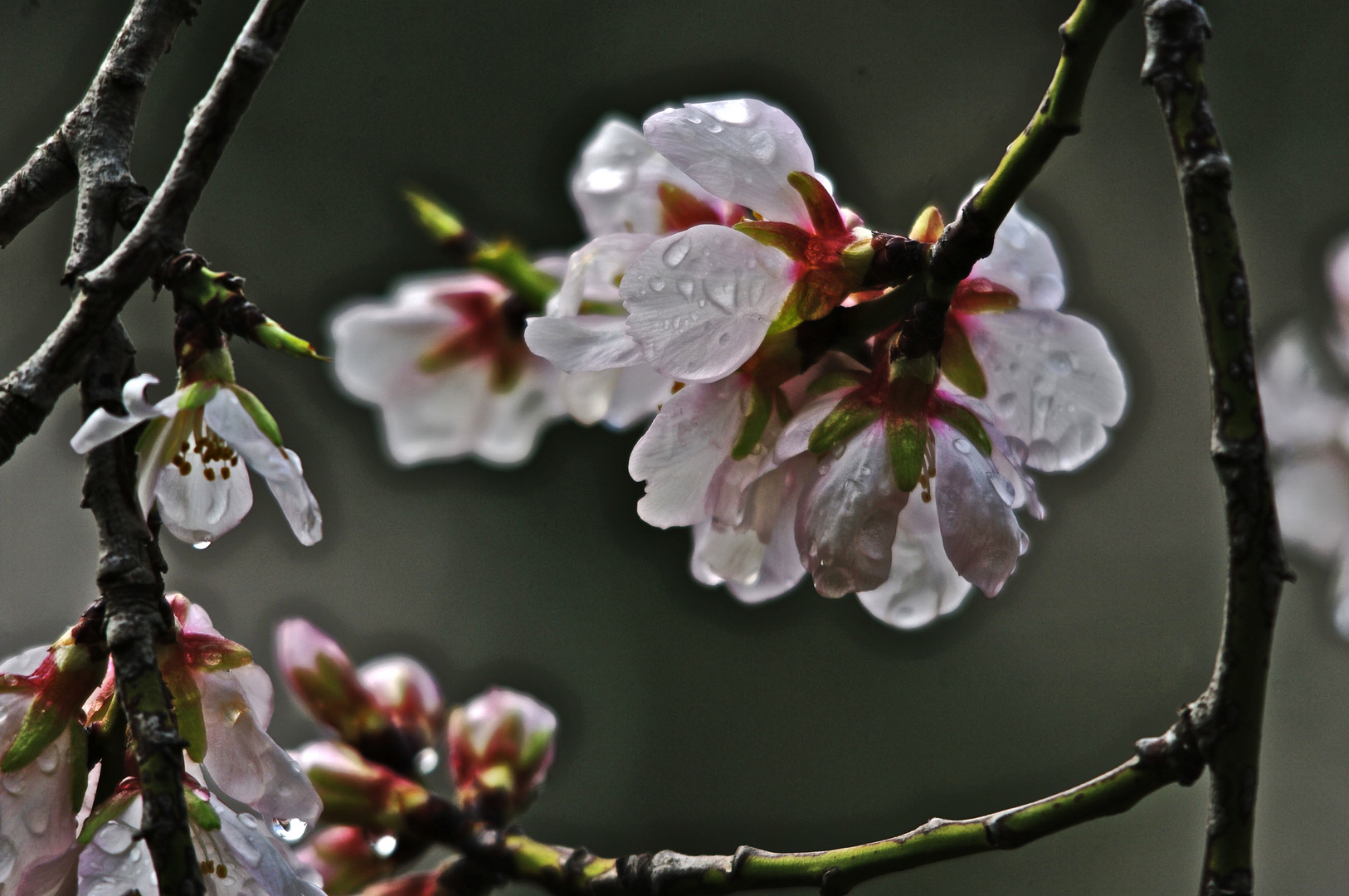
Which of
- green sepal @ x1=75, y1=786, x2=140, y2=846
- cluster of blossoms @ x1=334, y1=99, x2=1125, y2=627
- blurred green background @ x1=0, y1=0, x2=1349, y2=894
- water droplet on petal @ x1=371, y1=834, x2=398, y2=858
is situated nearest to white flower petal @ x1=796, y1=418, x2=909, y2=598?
cluster of blossoms @ x1=334, y1=99, x2=1125, y2=627

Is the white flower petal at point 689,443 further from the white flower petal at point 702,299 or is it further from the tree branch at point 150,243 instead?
the tree branch at point 150,243

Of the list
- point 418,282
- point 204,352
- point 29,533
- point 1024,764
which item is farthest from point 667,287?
point 1024,764

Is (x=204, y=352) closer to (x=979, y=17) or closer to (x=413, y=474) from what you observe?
(x=979, y=17)

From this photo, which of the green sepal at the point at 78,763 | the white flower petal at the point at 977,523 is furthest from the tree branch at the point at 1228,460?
the green sepal at the point at 78,763

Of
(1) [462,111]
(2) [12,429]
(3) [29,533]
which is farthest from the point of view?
(1) [462,111]

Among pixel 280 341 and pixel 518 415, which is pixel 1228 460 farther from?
pixel 518 415

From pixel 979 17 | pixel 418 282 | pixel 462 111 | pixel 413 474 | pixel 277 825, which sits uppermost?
pixel 462 111

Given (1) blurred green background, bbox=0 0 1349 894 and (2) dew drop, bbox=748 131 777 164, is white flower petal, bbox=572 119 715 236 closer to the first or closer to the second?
(2) dew drop, bbox=748 131 777 164
